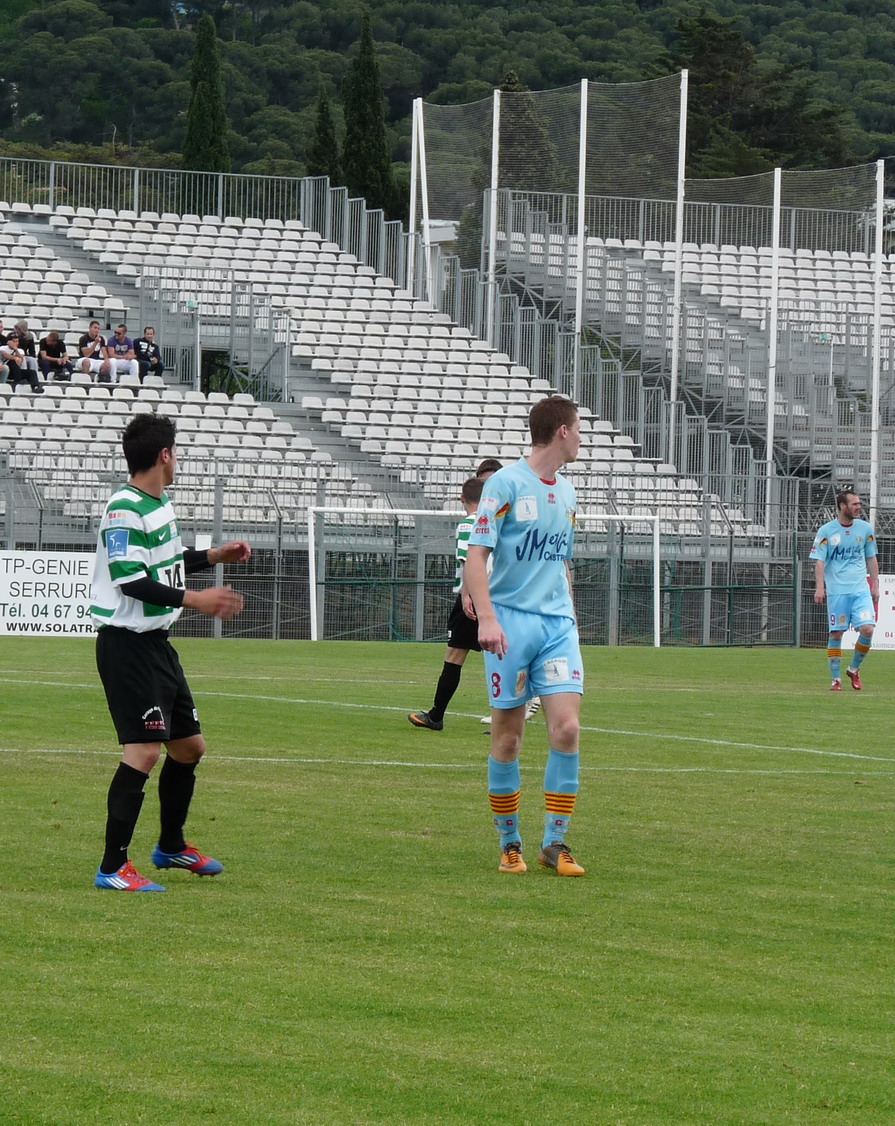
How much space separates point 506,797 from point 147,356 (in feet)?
92.6

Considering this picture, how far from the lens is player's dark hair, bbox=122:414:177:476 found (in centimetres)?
725

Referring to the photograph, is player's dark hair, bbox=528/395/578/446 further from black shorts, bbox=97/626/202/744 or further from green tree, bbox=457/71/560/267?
green tree, bbox=457/71/560/267

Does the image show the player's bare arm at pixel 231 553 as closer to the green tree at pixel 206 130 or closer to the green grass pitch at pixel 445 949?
the green grass pitch at pixel 445 949

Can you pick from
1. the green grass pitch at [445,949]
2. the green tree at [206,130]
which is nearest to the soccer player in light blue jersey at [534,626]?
the green grass pitch at [445,949]

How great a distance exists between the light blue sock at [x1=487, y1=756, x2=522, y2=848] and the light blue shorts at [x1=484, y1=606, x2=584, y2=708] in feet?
0.98

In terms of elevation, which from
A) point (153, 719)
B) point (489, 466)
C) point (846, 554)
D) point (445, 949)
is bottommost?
point (445, 949)

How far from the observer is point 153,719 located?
Answer: 717 centimetres

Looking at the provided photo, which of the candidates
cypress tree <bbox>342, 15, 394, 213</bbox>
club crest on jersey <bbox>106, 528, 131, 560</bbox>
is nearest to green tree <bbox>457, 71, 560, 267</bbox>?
cypress tree <bbox>342, 15, 394, 213</bbox>

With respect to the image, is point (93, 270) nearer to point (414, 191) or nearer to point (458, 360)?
point (414, 191)

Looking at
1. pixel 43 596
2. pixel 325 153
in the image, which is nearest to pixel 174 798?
pixel 43 596

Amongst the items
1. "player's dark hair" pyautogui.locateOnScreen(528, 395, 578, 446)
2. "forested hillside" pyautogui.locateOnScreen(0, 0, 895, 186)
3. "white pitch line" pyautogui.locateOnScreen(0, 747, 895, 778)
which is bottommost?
"white pitch line" pyautogui.locateOnScreen(0, 747, 895, 778)

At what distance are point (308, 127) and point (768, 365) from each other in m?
63.3

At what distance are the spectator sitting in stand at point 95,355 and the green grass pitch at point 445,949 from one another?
2195 cm

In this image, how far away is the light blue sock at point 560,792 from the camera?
26.0ft
